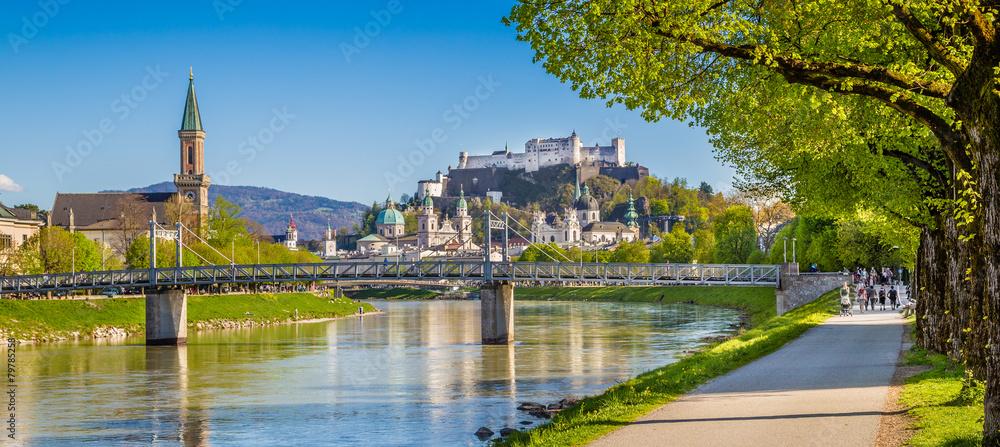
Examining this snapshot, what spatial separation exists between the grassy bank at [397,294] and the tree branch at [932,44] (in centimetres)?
12096

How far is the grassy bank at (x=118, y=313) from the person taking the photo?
52781 millimetres

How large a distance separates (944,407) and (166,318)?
46.1 metres

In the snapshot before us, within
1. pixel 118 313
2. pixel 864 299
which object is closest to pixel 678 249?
pixel 118 313

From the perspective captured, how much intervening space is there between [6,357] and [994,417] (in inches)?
1665

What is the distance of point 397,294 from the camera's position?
439 ft

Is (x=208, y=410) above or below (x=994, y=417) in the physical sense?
below

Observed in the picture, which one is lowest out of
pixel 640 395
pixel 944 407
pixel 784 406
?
pixel 640 395

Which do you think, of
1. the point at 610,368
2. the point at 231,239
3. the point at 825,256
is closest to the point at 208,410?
the point at 610,368

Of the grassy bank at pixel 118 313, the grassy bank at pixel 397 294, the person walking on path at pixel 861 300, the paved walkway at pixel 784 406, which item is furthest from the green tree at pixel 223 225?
the paved walkway at pixel 784 406

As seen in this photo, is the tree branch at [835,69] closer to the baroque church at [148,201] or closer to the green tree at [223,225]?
the green tree at [223,225]

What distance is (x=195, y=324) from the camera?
205ft

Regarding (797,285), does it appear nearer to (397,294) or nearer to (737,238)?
(737,238)

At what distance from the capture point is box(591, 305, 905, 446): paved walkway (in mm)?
12281

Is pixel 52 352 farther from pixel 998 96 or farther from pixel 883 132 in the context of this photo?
pixel 998 96
